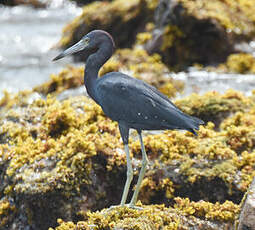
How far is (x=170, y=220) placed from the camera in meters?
5.01

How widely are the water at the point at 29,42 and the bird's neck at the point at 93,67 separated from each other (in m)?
6.63

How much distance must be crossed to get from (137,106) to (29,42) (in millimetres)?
11441

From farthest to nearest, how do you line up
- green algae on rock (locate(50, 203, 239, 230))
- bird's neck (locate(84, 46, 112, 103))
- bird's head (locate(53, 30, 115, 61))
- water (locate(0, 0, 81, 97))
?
water (locate(0, 0, 81, 97)) < bird's head (locate(53, 30, 115, 61)) < bird's neck (locate(84, 46, 112, 103)) < green algae on rock (locate(50, 203, 239, 230))

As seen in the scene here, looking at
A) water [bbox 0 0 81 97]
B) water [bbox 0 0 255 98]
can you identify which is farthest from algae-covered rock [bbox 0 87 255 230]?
water [bbox 0 0 81 97]

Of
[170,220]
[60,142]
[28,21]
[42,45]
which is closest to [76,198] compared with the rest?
[60,142]

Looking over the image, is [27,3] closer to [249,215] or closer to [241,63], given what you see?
[241,63]

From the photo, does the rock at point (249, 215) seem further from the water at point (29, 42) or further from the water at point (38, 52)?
the water at point (29, 42)

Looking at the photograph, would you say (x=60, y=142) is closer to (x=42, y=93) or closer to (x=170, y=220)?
(x=170, y=220)

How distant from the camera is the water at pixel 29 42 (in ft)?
41.3

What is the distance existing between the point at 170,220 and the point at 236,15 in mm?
9284

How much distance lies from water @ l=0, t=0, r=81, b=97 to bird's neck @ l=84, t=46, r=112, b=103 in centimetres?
663

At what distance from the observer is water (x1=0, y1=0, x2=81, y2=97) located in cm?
1260

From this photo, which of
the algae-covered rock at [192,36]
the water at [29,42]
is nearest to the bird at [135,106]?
the algae-covered rock at [192,36]

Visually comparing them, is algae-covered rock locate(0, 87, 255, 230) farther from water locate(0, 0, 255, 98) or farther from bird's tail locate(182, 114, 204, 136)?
water locate(0, 0, 255, 98)
